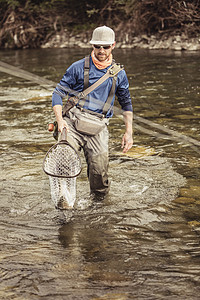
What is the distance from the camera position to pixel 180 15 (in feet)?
65.3

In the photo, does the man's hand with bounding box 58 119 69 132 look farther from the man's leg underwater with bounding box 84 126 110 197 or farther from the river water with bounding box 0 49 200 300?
the river water with bounding box 0 49 200 300

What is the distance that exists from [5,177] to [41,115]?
12.0 feet

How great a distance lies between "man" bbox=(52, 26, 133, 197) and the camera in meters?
4.59

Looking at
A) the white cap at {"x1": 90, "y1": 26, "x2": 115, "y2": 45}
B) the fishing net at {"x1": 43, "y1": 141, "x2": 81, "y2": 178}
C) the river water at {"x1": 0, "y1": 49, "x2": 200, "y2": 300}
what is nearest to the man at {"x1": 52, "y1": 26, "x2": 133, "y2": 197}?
the white cap at {"x1": 90, "y1": 26, "x2": 115, "y2": 45}

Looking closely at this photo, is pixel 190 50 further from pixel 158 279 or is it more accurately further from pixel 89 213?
pixel 158 279

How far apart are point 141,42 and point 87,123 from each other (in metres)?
16.7

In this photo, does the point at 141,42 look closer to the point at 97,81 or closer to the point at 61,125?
the point at 97,81

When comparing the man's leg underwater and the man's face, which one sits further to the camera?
the man's leg underwater

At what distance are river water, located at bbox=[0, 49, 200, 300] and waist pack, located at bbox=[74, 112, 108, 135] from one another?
2.63 feet

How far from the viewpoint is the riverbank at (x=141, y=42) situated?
19.1 meters

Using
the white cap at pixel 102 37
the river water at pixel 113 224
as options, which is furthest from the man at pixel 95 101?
the river water at pixel 113 224

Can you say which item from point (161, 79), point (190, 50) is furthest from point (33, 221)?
point (190, 50)

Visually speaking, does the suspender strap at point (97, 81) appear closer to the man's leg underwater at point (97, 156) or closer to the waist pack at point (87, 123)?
the waist pack at point (87, 123)

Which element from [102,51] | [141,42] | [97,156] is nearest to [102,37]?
[102,51]
